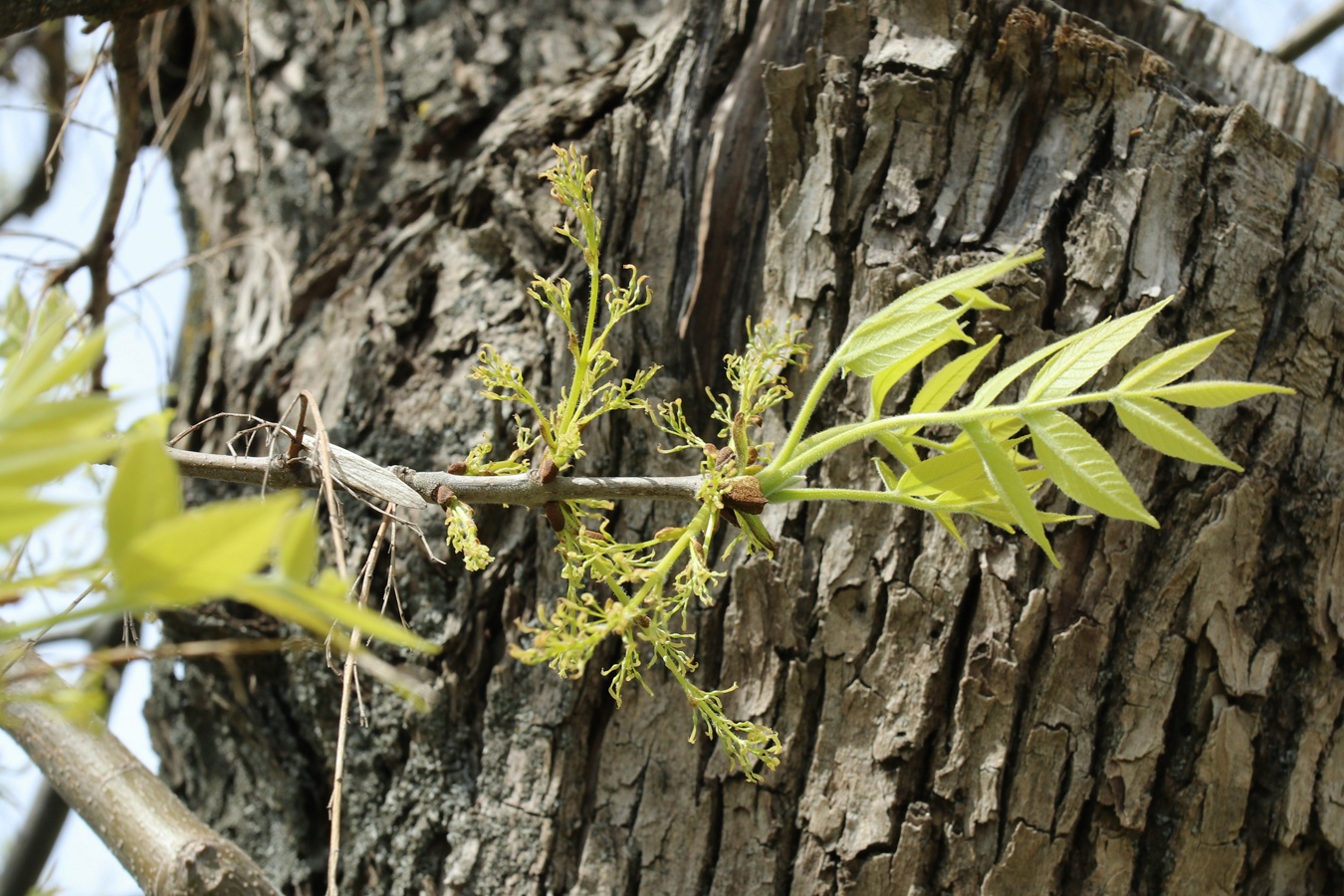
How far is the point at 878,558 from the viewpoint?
963 mm

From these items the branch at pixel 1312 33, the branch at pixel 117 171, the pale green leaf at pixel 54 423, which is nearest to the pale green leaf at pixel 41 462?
the pale green leaf at pixel 54 423

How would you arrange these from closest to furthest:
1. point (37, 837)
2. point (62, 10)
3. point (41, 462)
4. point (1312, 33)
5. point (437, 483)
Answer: point (41, 462)
point (437, 483)
point (62, 10)
point (37, 837)
point (1312, 33)

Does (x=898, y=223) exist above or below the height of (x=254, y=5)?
below

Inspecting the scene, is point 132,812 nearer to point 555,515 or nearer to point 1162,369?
point 555,515

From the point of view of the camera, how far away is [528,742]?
103cm

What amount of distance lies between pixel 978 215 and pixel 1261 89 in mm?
649

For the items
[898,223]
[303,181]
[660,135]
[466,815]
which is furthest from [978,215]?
[303,181]

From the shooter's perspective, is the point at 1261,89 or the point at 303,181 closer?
the point at 1261,89

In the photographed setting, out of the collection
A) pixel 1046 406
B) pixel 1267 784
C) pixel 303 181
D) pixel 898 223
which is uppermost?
pixel 303 181

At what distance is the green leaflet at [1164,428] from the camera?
Result: 1.96ft

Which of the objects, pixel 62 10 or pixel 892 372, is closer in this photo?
pixel 892 372

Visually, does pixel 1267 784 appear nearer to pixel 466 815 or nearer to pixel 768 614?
pixel 768 614

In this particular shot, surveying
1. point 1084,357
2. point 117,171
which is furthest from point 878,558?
point 117,171

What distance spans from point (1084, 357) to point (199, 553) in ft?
1.81
